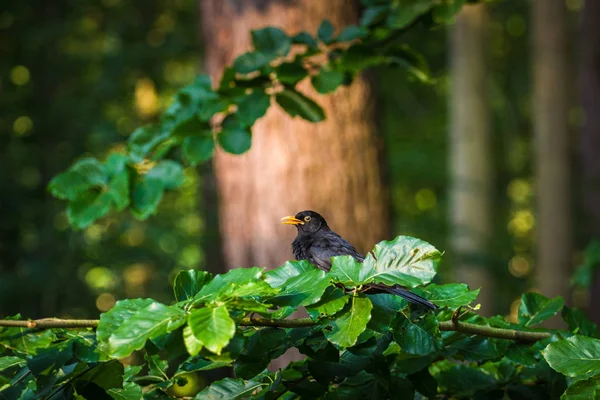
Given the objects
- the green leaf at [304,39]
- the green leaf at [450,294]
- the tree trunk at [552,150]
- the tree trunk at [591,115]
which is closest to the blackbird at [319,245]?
the green leaf at [304,39]

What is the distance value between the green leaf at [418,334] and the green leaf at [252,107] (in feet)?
4.45

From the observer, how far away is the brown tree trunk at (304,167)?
361 centimetres

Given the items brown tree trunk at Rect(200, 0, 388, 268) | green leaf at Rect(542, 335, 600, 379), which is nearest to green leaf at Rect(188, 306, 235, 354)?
green leaf at Rect(542, 335, 600, 379)

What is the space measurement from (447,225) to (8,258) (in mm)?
6197

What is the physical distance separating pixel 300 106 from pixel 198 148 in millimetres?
390

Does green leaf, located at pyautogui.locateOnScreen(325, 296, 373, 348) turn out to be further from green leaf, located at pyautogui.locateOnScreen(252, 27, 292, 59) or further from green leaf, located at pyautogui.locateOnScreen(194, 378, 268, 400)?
green leaf, located at pyautogui.locateOnScreen(252, 27, 292, 59)

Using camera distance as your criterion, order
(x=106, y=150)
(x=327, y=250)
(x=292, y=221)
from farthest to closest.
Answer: (x=106, y=150) → (x=292, y=221) → (x=327, y=250)

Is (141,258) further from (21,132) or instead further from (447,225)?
(447,225)

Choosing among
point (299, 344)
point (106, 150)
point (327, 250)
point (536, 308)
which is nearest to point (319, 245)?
point (327, 250)

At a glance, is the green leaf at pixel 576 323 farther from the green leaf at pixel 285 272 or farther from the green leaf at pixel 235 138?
the green leaf at pixel 235 138

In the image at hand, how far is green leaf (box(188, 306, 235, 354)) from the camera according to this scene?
1115 millimetres

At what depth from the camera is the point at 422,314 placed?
1481 millimetres

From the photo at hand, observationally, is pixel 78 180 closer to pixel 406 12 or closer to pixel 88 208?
pixel 88 208

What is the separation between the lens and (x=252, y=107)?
8.87 feet
